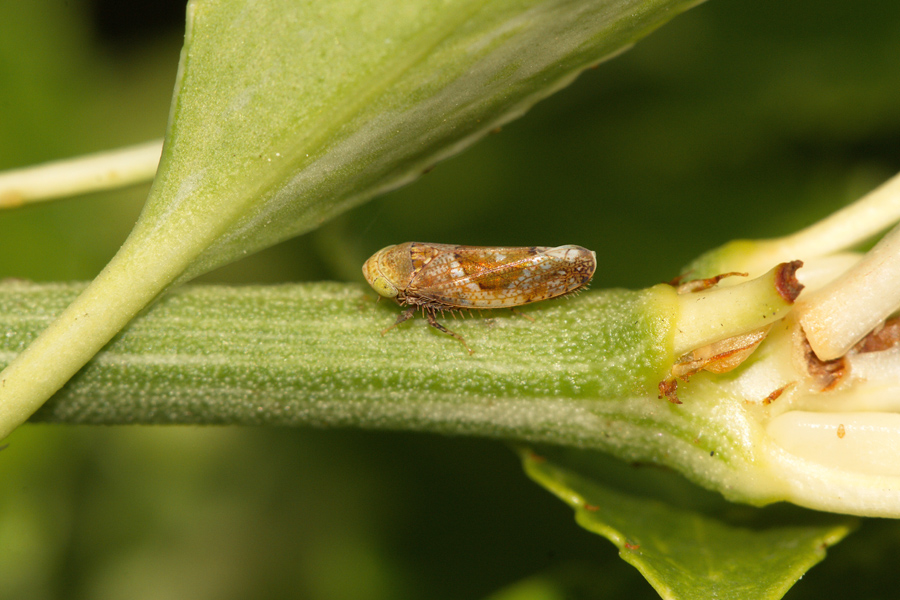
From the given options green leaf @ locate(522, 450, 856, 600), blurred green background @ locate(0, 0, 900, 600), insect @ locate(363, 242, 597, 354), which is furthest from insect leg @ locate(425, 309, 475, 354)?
blurred green background @ locate(0, 0, 900, 600)

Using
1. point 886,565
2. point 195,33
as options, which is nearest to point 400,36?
point 195,33

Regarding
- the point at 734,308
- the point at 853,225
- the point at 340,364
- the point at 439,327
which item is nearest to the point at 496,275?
the point at 439,327

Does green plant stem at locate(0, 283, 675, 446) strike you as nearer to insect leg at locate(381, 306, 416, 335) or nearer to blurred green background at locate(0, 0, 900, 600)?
insect leg at locate(381, 306, 416, 335)

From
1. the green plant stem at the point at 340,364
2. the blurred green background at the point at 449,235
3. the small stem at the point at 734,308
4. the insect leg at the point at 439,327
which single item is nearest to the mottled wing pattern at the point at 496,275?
the insect leg at the point at 439,327

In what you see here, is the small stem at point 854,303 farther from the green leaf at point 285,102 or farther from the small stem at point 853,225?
the green leaf at point 285,102

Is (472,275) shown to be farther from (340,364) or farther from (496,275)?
(340,364)

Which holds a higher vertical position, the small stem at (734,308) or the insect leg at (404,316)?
the insect leg at (404,316)
